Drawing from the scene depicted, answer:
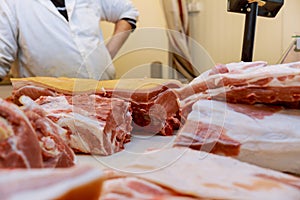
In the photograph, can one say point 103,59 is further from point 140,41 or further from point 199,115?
point 199,115

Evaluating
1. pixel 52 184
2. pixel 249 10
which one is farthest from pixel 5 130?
pixel 249 10

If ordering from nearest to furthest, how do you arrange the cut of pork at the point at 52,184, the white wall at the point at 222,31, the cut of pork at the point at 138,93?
1. the cut of pork at the point at 52,184
2. the cut of pork at the point at 138,93
3. the white wall at the point at 222,31

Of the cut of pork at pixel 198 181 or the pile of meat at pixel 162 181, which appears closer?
the pile of meat at pixel 162 181

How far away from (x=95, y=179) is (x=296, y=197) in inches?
10.3

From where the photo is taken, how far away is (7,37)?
2.13 m

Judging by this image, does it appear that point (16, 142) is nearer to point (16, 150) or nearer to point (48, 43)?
point (16, 150)

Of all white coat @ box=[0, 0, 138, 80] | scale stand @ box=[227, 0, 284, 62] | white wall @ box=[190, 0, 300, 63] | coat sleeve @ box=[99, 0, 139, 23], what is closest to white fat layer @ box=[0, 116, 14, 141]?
scale stand @ box=[227, 0, 284, 62]

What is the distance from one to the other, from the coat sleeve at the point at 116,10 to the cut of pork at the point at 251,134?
1987mm

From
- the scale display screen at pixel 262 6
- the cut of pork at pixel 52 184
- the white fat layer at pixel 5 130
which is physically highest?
the scale display screen at pixel 262 6

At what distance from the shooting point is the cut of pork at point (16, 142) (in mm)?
430

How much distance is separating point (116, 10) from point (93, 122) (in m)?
1.80

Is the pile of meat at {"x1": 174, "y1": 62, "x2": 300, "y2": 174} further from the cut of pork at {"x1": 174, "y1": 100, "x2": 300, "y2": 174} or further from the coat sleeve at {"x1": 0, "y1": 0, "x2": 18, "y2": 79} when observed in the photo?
the coat sleeve at {"x1": 0, "y1": 0, "x2": 18, "y2": 79}

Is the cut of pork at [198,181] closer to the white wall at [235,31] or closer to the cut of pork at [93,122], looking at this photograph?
the cut of pork at [93,122]

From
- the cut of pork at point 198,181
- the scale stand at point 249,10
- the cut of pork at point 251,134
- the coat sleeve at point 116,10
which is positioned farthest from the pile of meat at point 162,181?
the coat sleeve at point 116,10
